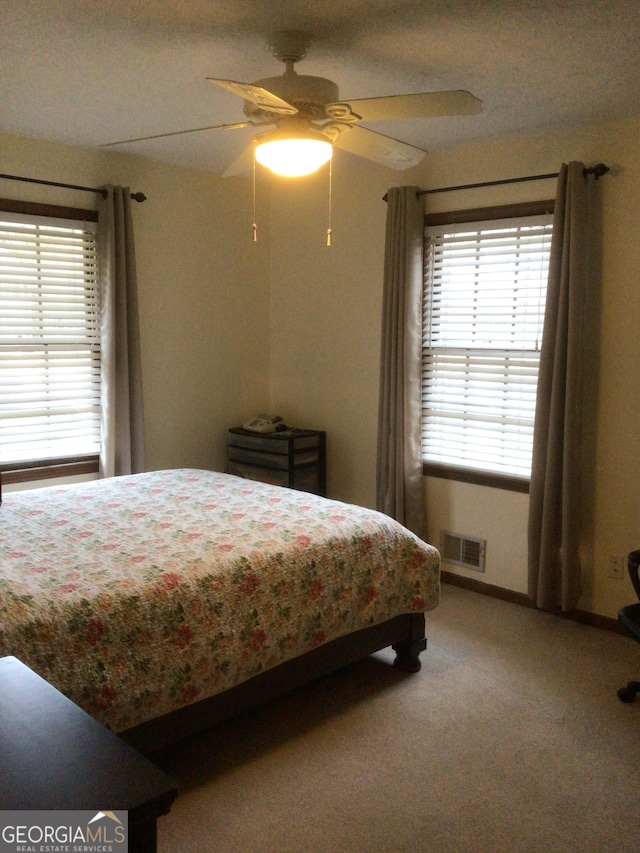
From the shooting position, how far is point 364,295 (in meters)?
4.69

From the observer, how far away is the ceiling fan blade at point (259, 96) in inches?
83.1

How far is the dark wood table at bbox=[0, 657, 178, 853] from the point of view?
1043mm

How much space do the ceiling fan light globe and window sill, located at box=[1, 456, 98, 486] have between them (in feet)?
7.73

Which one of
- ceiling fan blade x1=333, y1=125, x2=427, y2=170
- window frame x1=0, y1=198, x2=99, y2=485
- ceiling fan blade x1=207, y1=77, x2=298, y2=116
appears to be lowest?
window frame x1=0, y1=198, x2=99, y2=485

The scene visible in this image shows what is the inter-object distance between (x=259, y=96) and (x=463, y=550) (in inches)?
118

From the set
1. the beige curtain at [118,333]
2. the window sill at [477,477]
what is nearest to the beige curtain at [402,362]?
the window sill at [477,477]

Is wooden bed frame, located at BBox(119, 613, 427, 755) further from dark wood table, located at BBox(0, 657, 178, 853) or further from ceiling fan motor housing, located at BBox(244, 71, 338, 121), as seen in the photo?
ceiling fan motor housing, located at BBox(244, 71, 338, 121)

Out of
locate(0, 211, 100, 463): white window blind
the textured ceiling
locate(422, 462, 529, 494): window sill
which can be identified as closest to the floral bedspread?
locate(0, 211, 100, 463): white window blind

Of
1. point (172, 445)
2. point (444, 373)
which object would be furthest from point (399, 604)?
point (172, 445)

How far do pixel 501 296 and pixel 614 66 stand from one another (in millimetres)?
1434

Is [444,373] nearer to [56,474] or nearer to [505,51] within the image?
[505,51]

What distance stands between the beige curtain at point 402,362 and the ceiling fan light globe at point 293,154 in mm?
1677

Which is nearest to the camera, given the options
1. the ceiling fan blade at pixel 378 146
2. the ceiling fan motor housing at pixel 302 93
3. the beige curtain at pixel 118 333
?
the ceiling fan motor housing at pixel 302 93

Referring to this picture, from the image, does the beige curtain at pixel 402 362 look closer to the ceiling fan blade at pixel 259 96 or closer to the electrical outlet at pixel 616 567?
the electrical outlet at pixel 616 567
